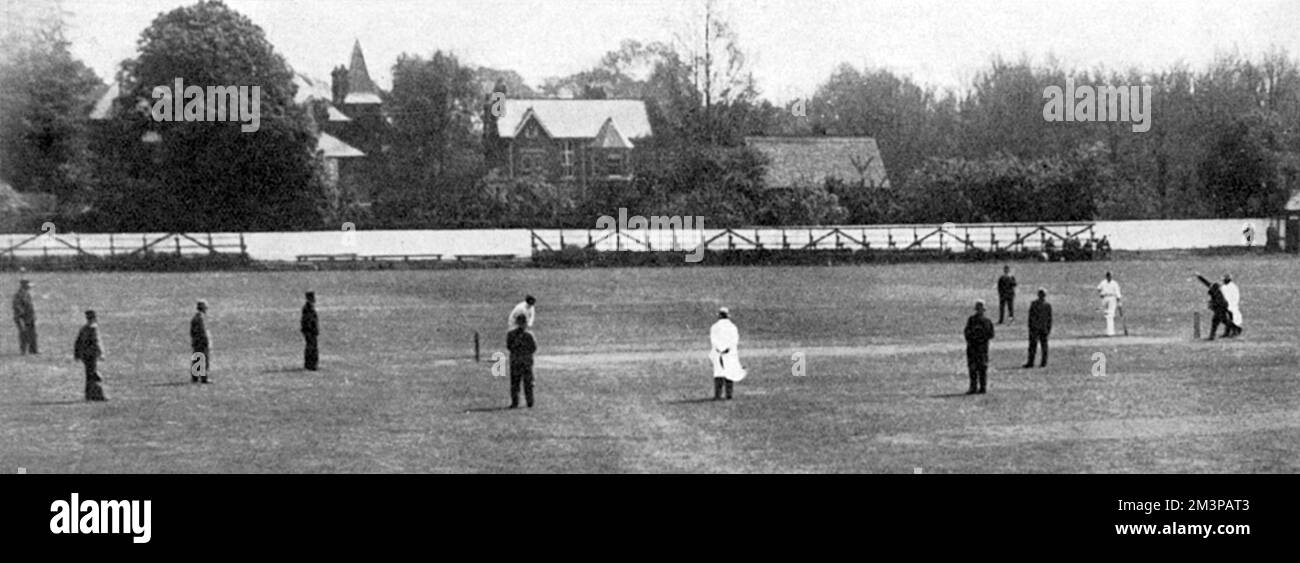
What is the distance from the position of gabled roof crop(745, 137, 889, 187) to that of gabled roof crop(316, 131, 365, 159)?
107 feet

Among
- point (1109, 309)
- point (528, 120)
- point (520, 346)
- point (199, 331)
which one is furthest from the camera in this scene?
point (528, 120)

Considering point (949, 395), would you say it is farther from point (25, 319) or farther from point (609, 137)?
point (609, 137)

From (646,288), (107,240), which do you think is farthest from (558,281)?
(107,240)

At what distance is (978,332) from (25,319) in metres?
21.1

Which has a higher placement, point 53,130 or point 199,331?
point 53,130

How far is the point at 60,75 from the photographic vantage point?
6469cm

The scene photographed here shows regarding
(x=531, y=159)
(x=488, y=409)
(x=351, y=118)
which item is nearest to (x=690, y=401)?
(x=488, y=409)

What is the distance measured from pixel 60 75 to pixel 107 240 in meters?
9.56

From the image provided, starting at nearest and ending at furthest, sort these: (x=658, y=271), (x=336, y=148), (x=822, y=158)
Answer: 1. (x=658, y=271)
2. (x=822, y=158)
3. (x=336, y=148)

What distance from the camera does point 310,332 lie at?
27266 mm

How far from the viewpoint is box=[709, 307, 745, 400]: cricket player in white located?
22625mm

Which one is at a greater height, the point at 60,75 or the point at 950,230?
the point at 60,75
